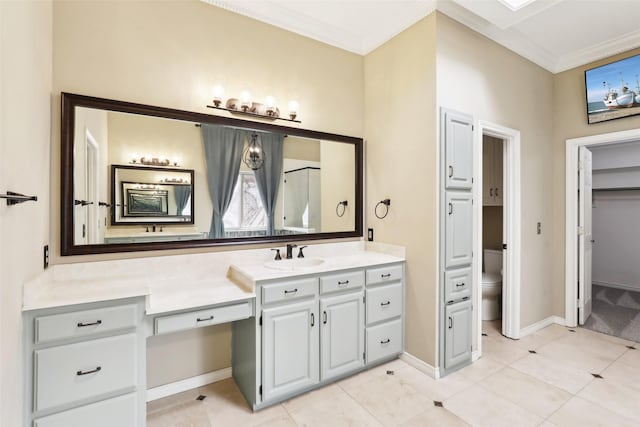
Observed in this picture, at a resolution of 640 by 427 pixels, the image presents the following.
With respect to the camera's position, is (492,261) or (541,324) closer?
(541,324)

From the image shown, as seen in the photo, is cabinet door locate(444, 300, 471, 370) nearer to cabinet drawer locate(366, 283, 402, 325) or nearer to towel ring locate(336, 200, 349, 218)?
cabinet drawer locate(366, 283, 402, 325)

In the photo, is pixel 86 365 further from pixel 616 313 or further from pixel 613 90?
pixel 616 313

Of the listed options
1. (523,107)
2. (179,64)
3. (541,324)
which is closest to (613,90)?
(523,107)

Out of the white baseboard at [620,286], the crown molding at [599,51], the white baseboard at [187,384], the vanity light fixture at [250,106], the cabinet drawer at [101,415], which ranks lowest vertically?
the white baseboard at [187,384]

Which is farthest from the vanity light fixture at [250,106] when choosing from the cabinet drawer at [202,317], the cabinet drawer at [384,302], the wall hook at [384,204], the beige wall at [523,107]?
the cabinet drawer at [384,302]

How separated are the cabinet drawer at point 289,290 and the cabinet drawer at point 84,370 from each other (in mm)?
761

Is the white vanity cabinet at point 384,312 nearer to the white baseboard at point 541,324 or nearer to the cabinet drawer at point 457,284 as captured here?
the cabinet drawer at point 457,284

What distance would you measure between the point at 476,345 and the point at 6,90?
350cm

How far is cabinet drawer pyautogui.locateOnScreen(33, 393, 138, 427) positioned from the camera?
1475 mm

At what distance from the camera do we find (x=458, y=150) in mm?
2525

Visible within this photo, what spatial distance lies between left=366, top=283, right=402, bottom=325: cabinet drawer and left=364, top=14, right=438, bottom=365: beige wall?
11 cm

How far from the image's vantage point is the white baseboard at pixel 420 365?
2.43 m

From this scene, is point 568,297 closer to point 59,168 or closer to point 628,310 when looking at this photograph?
point 628,310

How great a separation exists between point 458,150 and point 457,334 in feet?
4.99
